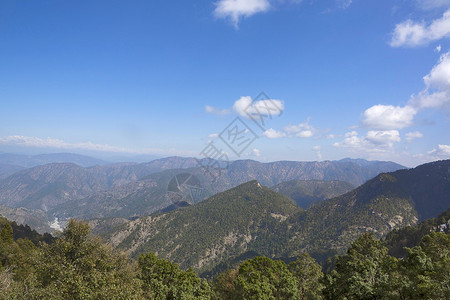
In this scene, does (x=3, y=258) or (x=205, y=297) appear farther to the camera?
(x=3, y=258)

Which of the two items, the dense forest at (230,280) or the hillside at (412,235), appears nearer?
the dense forest at (230,280)

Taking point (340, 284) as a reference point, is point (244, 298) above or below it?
below

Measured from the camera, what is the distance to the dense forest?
20.4 m

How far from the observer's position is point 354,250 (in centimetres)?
3519

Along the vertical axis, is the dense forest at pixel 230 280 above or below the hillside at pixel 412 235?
above

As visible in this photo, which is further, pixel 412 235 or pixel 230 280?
pixel 412 235

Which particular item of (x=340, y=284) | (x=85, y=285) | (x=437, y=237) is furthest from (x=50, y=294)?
(x=437, y=237)

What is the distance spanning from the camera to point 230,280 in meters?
45.0

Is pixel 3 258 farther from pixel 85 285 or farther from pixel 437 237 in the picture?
pixel 437 237

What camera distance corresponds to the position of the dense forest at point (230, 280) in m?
20.4

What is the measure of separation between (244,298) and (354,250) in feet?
62.8

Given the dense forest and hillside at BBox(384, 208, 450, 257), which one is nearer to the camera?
the dense forest

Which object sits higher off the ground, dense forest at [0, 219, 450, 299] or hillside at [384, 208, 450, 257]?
dense forest at [0, 219, 450, 299]

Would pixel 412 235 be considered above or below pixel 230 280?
below
